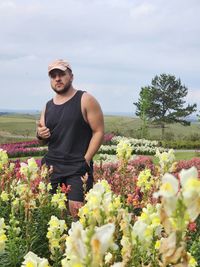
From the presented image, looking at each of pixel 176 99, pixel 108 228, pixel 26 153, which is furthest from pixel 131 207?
pixel 176 99

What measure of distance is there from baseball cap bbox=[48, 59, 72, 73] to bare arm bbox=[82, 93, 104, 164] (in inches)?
15.4

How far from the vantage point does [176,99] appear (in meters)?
64.0

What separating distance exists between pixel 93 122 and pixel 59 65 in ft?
2.26

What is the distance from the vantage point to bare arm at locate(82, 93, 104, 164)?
5133 millimetres

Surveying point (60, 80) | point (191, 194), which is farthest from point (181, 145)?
point (191, 194)

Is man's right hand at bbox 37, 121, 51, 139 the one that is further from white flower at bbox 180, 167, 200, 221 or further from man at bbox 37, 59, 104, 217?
white flower at bbox 180, 167, 200, 221

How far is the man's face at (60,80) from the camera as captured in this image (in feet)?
17.2

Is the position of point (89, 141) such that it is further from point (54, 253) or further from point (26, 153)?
point (26, 153)

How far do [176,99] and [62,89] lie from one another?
5974 cm

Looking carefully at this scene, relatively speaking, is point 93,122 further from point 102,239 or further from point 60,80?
point 102,239

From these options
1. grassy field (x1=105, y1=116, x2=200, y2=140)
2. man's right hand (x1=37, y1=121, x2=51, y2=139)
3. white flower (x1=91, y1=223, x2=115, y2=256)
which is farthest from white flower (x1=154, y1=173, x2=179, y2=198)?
grassy field (x1=105, y1=116, x2=200, y2=140)

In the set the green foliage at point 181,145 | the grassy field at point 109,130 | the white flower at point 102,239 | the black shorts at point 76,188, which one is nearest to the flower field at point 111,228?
the white flower at point 102,239

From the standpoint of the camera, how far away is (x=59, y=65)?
5.18 metres

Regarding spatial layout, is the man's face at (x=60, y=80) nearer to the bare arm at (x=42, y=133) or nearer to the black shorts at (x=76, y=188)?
the bare arm at (x=42, y=133)
